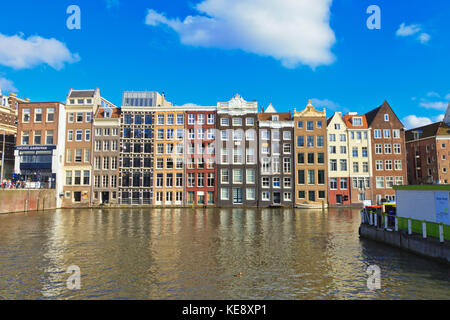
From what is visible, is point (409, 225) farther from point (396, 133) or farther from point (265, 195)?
point (396, 133)

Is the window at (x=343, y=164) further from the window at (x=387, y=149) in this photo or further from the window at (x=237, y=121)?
the window at (x=237, y=121)

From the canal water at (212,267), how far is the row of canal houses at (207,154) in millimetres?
42847

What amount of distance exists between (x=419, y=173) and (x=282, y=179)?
4223cm

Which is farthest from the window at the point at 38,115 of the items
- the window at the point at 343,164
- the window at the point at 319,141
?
the window at the point at 343,164

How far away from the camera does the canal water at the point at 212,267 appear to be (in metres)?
14.3

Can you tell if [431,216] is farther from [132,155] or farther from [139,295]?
[132,155]

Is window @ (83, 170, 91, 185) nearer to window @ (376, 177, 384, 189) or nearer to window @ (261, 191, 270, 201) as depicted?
window @ (261, 191, 270, 201)

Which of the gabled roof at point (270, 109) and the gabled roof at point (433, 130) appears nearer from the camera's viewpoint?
the gabled roof at point (270, 109)

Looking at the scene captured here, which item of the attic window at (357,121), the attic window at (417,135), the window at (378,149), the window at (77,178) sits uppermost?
the attic window at (357,121)

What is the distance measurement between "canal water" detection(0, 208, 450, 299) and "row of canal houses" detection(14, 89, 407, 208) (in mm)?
42847

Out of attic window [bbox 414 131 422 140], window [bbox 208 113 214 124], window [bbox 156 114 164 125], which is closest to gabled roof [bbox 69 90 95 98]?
window [bbox 156 114 164 125]

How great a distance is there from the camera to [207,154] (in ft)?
240
